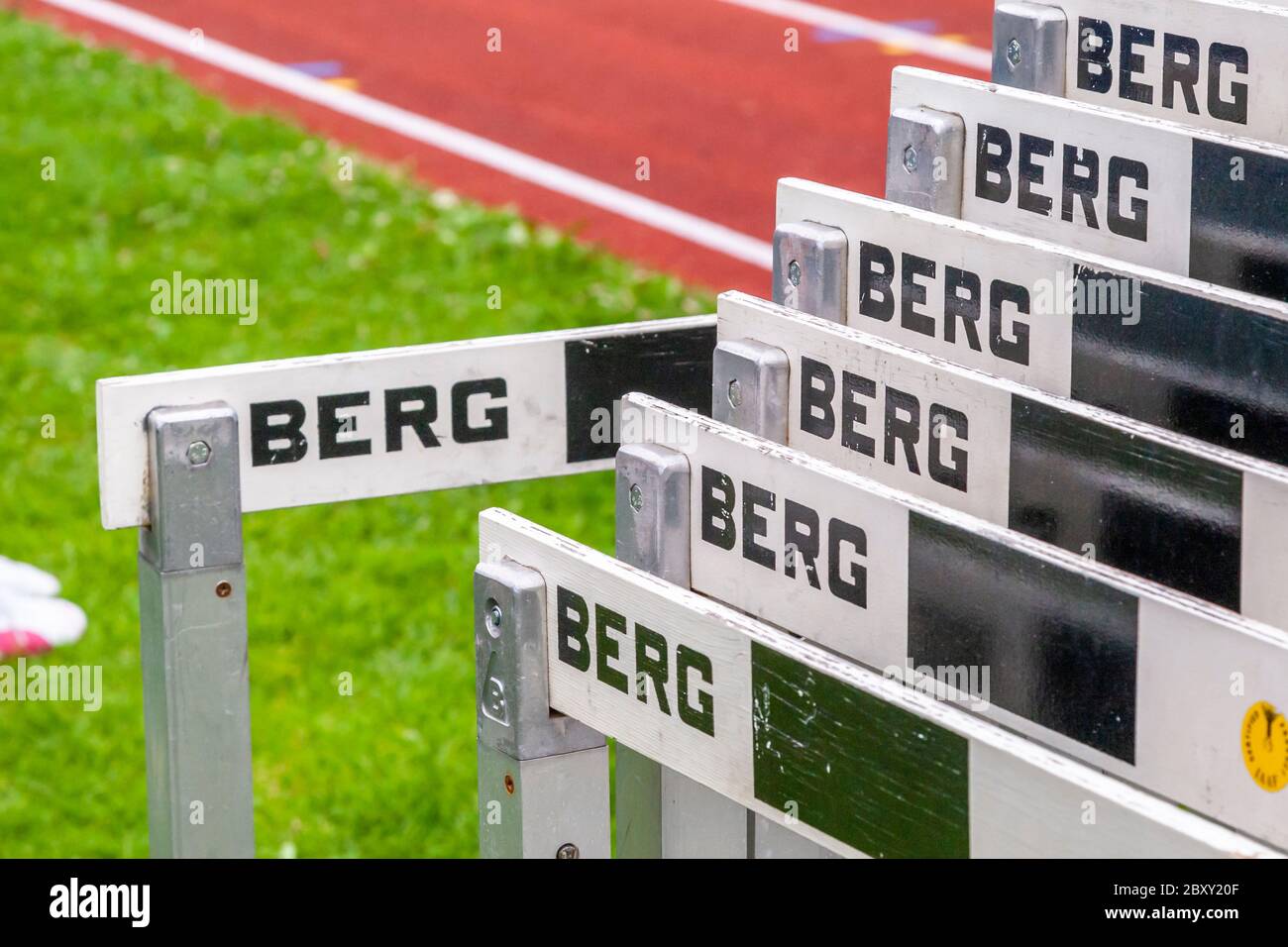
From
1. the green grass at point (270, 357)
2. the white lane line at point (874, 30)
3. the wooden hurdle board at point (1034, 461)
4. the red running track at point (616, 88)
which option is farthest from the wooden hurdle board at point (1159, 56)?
the white lane line at point (874, 30)

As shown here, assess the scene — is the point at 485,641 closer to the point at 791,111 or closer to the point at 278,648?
the point at 278,648

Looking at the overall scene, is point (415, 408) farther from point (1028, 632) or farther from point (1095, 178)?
point (1028, 632)

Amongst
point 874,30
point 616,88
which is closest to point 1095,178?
point 616,88

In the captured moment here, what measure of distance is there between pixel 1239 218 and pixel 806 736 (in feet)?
2.52

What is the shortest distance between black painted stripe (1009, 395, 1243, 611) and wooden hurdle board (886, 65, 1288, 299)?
41cm

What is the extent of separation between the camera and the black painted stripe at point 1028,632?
4.75 feet

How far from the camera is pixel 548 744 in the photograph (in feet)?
5.98

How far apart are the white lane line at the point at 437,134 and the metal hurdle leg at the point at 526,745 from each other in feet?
19.8

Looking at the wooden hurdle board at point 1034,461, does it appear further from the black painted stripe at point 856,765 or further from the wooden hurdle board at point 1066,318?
the black painted stripe at point 856,765

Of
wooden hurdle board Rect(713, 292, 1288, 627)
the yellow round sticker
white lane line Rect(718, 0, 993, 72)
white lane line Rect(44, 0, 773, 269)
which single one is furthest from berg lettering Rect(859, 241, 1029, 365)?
white lane line Rect(718, 0, 993, 72)

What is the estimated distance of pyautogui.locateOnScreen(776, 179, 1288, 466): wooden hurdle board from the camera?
5.63 ft

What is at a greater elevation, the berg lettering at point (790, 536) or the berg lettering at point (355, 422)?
the berg lettering at point (790, 536)
